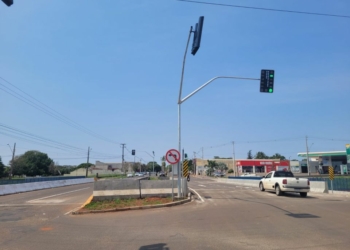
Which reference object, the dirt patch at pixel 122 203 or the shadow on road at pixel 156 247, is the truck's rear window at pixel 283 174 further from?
the shadow on road at pixel 156 247

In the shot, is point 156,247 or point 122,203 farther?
point 122,203

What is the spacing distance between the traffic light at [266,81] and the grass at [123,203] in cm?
819

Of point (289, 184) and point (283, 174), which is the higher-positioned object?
point (283, 174)

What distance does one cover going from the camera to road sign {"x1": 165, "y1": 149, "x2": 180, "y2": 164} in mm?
16297

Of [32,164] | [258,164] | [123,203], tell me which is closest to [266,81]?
[123,203]

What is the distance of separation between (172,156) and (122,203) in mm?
3433

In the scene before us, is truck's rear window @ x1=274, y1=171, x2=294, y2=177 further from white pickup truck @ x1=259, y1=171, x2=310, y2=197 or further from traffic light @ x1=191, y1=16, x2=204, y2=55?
traffic light @ x1=191, y1=16, x2=204, y2=55

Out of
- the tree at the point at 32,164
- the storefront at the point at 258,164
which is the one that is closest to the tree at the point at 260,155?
the storefront at the point at 258,164

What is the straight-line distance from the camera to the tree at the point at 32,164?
110 meters

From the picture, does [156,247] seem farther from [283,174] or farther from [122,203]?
[283,174]

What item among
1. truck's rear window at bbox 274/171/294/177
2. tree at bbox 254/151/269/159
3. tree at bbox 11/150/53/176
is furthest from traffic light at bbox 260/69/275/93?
tree at bbox 254/151/269/159

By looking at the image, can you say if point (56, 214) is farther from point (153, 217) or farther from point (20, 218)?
point (153, 217)

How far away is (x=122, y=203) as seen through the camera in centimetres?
1502

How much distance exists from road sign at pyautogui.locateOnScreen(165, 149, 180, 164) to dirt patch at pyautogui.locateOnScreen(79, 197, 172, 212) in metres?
1.99
